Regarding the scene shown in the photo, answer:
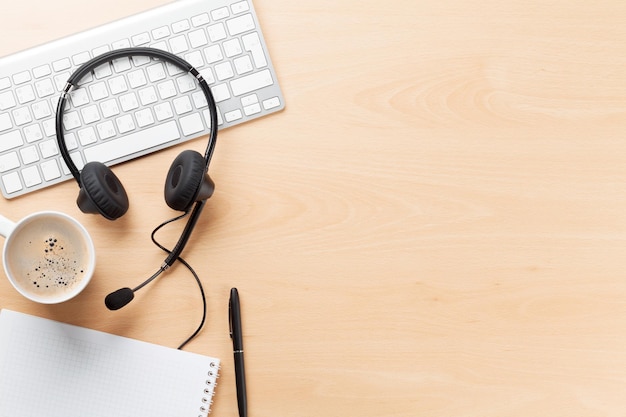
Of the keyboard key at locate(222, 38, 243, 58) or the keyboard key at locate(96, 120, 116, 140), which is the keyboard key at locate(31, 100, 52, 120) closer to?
the keyboard key at locate(96, 120, 116, 140)

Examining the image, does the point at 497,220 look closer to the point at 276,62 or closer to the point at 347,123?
the point at 347,123

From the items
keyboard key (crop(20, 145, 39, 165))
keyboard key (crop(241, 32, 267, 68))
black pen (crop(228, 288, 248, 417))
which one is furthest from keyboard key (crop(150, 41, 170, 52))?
black pen (crop(228, 288, 248, 417))

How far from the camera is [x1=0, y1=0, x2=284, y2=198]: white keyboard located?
834mm

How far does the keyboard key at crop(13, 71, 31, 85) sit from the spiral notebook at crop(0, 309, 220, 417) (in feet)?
0.99

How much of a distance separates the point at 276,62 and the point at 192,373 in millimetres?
430

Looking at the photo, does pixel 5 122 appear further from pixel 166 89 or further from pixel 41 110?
pixel 166 89

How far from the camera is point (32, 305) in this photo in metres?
0.85

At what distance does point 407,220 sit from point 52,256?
0.46m

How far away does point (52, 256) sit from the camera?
2.67ft

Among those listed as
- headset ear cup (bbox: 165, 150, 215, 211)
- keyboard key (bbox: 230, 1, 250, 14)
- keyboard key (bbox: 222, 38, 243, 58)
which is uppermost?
keyboard key (bbox: 230, 1, 250, 14)

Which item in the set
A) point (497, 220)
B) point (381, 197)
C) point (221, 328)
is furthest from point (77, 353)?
point (497, 220)

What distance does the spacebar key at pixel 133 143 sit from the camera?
837 mm

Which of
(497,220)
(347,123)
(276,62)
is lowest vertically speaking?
(497,220)

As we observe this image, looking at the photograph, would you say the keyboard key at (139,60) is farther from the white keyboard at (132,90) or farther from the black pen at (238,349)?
the black pen at (238,349)
